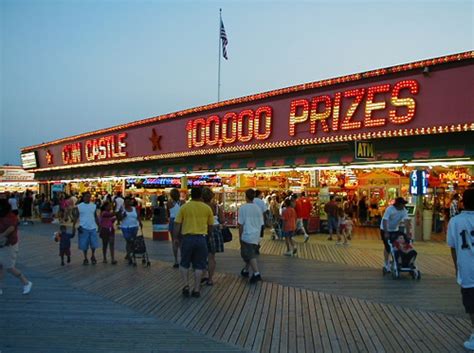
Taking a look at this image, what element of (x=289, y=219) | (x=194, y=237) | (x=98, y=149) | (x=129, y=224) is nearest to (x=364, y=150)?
(x=289, y=219)

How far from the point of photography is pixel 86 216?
1213cm

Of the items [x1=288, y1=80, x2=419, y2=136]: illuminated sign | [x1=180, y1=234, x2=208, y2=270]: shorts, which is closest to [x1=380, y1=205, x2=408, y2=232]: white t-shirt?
[x1=180, y1=234, x2=208, y2=270]: shorts

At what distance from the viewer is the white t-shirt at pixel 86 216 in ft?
39.8

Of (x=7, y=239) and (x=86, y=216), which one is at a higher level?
(x=86, y=216)

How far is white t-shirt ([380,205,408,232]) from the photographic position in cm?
1041

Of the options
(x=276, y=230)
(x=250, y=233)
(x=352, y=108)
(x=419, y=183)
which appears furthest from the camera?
(x=276, y=230)

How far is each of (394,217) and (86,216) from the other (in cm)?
664

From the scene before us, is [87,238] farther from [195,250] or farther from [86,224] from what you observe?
[195,250]

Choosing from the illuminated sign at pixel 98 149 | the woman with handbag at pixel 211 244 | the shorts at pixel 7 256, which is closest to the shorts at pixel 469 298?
the woman with handbag at pixel 211 244

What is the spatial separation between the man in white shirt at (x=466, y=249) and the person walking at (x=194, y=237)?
395 cm

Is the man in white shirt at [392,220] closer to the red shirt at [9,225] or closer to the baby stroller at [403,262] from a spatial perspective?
the baby stroller at [403,262]

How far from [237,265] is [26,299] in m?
4.89

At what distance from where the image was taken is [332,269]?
37.4 ft

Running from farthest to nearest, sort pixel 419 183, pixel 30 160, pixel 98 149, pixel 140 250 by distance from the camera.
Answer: pixel 30 160 < pixel 98 149 < pixel 419 183 < pixel 140 250
